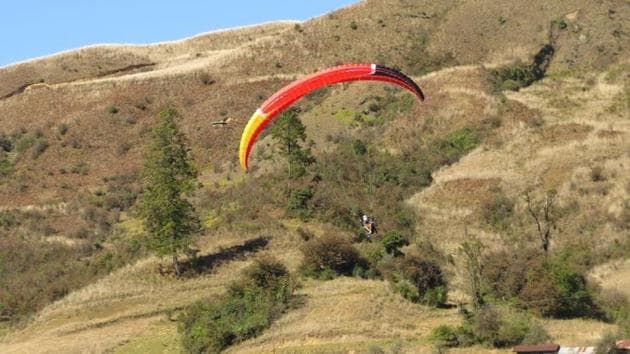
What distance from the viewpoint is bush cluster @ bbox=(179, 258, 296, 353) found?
36469mm

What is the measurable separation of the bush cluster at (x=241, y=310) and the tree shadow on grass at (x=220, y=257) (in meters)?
4.33

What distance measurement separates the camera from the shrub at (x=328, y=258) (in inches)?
1697

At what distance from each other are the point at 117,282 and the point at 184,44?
67993 mm

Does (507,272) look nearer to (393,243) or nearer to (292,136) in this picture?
(393,243)

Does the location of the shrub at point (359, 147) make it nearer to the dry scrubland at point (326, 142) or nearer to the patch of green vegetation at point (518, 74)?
the dry scrubland at point (326, 142)

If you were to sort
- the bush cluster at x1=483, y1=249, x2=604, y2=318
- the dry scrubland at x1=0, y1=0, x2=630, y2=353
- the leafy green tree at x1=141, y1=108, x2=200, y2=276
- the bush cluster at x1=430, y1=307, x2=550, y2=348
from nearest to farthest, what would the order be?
the bush cluster at x1=430, y1=307, x2=550, y2=348, the bush cluster at x1=483, y1=249, x2=604, y2=318, the dry scrubland at x1=0, y1=0, x2=630, y2=353, the leafy green tree at x1=141, y1=108, x2=200, y2=276

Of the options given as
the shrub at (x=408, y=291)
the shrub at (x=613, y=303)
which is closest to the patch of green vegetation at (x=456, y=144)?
the shrub at (x=408, y=291)

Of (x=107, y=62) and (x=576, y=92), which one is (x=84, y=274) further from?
(x=107, y=62)

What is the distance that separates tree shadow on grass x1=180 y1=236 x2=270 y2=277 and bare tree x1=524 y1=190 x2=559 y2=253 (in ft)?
43.3

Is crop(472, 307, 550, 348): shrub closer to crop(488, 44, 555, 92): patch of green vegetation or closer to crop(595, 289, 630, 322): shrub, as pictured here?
crop(595, 289, 630, 322): shrub

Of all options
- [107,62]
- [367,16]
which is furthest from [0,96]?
[367,16]

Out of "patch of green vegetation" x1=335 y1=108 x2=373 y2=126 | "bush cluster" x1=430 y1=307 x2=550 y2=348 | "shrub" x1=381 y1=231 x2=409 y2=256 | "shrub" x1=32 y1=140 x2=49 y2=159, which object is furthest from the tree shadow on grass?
"shrub" x1=32 y1=140 x2=49 y2=159

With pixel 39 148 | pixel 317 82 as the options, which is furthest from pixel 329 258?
pixel 39 148

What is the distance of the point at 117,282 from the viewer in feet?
150
